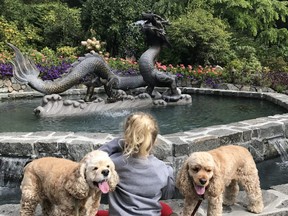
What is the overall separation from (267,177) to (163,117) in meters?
3.13

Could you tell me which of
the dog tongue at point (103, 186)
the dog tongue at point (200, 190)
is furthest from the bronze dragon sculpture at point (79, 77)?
the dog tongue at point (200, 190)

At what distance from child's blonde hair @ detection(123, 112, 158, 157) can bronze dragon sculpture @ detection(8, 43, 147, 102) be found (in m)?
5.55

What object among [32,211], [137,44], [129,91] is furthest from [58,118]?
[137,44]

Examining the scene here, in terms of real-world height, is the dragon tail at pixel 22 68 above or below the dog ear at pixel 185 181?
above

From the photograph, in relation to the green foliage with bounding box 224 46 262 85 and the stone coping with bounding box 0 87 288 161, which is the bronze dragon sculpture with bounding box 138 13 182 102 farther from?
the green foliage with bounding box 224 46 262 85

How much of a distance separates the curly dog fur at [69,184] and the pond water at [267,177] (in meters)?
1.58

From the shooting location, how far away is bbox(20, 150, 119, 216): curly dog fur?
2730mm

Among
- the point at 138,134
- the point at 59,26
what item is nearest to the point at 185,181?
the point at 138,134

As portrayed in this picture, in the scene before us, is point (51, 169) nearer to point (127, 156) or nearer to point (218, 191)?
point (127, 156)

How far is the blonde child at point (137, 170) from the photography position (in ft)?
10.0

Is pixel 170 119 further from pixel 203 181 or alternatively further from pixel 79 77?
pixel 203 181

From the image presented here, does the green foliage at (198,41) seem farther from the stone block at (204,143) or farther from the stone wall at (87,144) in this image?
the stone block at (204,143)

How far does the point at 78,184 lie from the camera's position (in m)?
2.75

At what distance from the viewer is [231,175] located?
3510 millimetres
